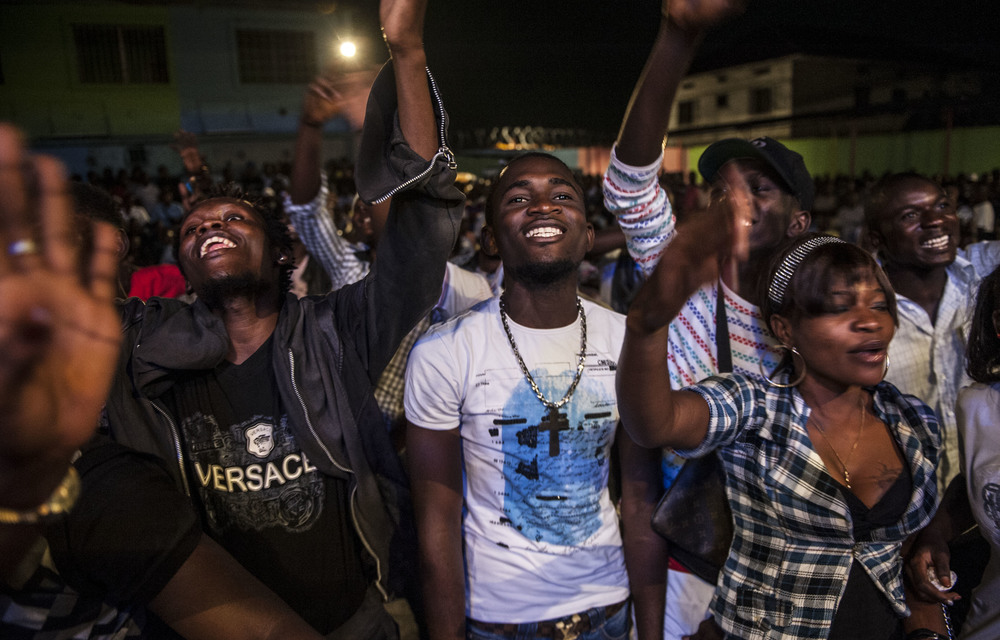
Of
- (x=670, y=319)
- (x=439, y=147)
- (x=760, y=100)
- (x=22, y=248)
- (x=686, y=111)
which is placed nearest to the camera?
(x=22, y=248)

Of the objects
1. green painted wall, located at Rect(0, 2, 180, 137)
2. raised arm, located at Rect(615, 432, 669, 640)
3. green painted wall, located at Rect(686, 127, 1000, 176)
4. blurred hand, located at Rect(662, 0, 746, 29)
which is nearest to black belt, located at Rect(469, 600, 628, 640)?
raised arm, located at Rect(615, 432, 669, 640)

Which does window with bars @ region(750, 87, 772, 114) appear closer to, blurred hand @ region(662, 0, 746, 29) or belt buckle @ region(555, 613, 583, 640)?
blurred hand @ region(662, 0, 746, 29)

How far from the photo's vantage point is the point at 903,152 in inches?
997

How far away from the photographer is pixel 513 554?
183 cm

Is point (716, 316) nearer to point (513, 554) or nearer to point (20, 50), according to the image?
point (513, 554)

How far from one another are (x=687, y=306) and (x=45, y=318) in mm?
1848

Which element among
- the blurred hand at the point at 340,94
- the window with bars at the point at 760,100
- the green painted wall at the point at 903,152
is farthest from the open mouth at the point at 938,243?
the window with bars at the point at 760,100

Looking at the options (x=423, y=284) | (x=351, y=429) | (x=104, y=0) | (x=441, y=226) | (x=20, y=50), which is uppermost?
(x=104, y=0)

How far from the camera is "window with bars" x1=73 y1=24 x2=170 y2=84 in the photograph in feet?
65.0

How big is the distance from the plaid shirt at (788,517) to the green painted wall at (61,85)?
2273 centimetres

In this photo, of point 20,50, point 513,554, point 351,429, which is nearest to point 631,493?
point 513,554

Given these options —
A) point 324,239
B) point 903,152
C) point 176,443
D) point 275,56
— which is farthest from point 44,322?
point 903,152

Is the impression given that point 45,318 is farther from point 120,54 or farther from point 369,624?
point 120,54

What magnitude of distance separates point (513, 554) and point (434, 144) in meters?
1.18
